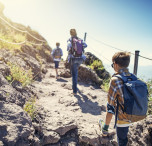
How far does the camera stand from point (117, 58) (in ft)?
7.63

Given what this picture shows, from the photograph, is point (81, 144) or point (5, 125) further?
point (81, 144)

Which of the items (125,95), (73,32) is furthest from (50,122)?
(73,32)

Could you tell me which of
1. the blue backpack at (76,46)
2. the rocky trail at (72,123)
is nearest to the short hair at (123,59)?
the rocky trail at (72,123)

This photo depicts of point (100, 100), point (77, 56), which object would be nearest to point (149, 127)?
point (100, 100)

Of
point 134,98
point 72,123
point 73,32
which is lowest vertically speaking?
point 72,123

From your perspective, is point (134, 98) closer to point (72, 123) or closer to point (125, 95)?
point (125, 95)

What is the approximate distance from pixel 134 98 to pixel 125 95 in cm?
14

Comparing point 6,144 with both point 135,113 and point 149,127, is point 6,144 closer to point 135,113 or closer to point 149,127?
point 135,113

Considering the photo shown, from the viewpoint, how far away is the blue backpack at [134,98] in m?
2.08

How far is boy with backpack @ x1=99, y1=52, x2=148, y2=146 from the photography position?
2.10 meters

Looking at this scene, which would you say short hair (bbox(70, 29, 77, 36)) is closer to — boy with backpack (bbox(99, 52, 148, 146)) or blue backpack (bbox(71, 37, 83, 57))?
blue backpack (bbox(71, 37, 83, 57))

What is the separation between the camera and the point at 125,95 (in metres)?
2.11

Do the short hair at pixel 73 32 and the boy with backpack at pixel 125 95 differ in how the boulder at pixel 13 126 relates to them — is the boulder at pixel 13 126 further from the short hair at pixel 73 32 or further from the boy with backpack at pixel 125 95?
the short hair at pixel 73 32

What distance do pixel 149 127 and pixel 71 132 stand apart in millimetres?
1761
